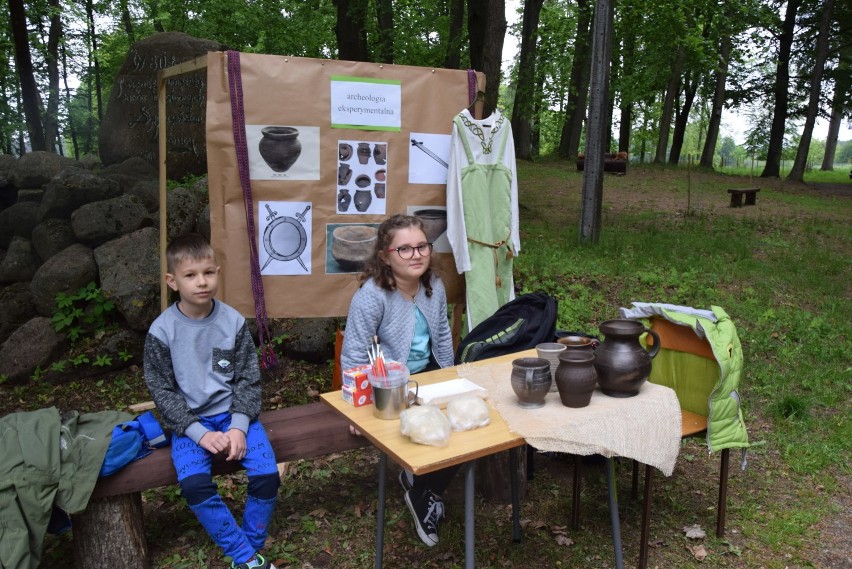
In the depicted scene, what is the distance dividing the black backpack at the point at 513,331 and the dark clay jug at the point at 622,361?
94 centimetres

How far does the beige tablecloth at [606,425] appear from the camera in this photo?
2.14 m

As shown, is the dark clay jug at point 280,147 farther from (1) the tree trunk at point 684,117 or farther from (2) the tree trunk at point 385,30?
(1) the tree trunk at point 684,117

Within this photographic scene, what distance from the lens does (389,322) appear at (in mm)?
3059

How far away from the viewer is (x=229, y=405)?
2898 mm

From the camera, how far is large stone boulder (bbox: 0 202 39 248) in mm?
6762

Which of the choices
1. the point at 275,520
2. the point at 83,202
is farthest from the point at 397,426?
the point at 83,202

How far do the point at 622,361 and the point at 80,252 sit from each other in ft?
17.4

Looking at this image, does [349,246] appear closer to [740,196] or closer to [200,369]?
[200,369]

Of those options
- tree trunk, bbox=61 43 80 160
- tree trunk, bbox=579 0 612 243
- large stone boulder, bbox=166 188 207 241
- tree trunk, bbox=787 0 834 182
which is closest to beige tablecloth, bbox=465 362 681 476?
large stone boulder, bbox=166 188 207 241

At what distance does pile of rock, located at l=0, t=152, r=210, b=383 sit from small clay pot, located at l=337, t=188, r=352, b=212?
8.23 ft

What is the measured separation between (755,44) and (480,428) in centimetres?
2179

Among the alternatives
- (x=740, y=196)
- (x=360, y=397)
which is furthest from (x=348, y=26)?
(x=360, y=397)

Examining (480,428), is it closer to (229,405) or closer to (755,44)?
(229,405)

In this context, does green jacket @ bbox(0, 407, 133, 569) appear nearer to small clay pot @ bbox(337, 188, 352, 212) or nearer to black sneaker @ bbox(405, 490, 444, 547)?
black sneaker @ bbox(405, 490, 444, 547)
